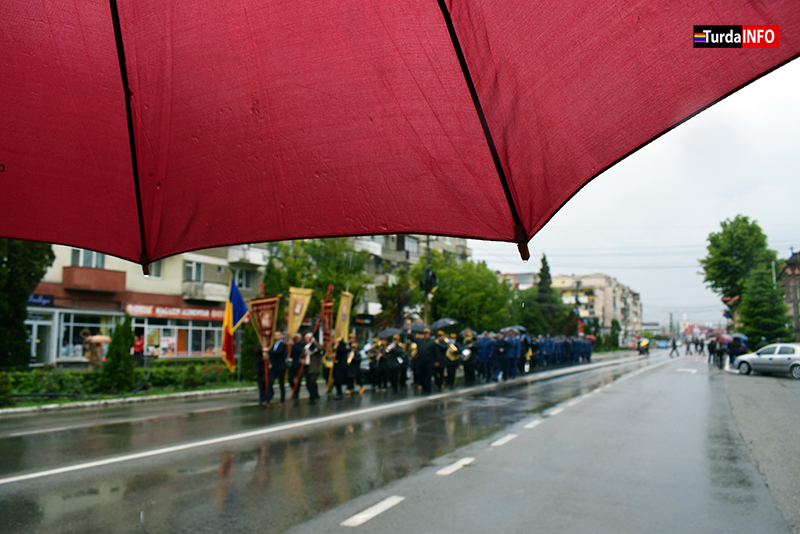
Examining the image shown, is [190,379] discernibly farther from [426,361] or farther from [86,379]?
[426,361]

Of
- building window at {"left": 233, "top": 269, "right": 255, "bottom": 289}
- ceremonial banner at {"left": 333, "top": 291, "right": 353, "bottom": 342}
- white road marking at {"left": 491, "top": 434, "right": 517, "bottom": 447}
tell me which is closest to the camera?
white road marking at {"left": 491, "top": 434, "right": 517, "bottom": 447}

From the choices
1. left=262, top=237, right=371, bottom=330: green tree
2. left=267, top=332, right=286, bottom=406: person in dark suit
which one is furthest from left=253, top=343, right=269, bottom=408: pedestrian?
left=262, top=237, right=371, bottom=330: green tree

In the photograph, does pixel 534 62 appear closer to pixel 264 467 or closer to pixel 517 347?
pixel 264 467

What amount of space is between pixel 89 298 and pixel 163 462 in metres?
28.5

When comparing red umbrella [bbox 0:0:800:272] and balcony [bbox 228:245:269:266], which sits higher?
balcony [bbox 228:245:269:266]

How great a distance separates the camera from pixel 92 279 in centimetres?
3225

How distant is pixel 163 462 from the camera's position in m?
8.09

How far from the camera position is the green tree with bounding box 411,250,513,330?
50812mm

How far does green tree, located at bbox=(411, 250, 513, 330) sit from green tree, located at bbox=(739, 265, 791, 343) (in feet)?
64.2

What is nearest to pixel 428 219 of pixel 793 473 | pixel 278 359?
pixel 793 473

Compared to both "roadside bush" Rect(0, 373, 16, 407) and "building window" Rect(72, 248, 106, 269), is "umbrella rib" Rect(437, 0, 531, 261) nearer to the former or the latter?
"roadside bush" Rect(0, 373, 16, 407)

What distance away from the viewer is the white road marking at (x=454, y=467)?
296 inches

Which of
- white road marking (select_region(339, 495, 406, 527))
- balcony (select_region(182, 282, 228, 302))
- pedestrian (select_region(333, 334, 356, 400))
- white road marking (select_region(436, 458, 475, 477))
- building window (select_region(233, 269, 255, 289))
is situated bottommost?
white road marking (select_region(436, 458, 475, 477))

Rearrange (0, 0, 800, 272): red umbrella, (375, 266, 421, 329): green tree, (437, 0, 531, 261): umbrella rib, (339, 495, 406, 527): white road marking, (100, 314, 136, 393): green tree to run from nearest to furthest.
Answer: (0, 0, 800, 272): red umbrella
(437, 0, 531, 261): umbrella rib
(339, 495, 406, 527): white road marking
(100, 314, 136, 393): green tree
(375, 266, 421, 329): green tree
